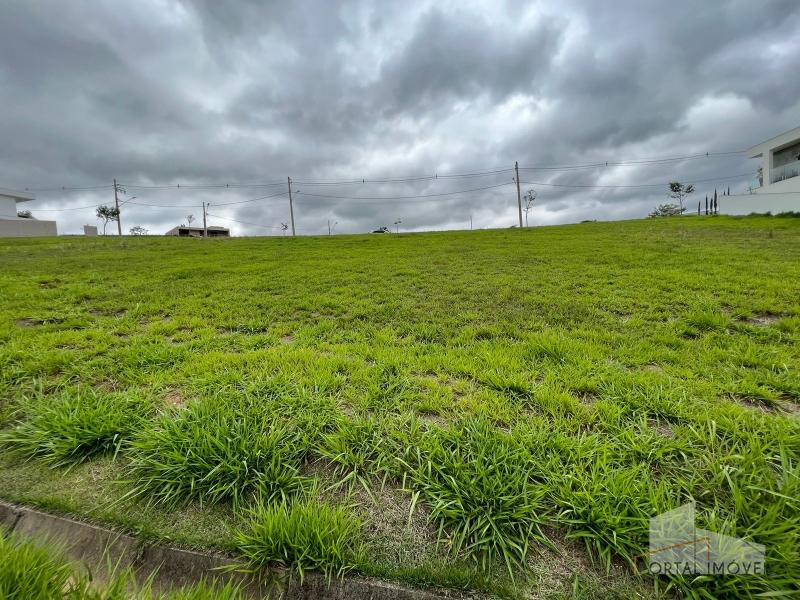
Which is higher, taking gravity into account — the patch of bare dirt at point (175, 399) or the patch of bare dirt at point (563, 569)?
the patch of bare dirt at point (175, 399)

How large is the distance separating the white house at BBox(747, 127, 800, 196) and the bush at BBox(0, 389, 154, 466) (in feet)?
129

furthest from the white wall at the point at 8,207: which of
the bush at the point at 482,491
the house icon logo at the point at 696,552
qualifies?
the house icon logo at the point at 696,552

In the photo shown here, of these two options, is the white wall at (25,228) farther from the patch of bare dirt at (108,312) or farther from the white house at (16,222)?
the patch of bare dirt at (108,312)

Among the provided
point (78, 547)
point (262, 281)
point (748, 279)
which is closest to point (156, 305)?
point (262, 281)

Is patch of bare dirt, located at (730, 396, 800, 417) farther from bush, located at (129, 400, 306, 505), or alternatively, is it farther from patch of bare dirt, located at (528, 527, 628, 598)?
bush, located at (129, 400, 306, 505)

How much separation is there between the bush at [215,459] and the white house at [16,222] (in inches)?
1966

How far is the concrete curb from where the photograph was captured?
1.23 m

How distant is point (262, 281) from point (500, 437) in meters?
7.01

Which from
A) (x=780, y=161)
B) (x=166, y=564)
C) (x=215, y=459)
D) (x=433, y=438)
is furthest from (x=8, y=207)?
(x=780, y=161)

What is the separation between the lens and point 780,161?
90.5 ft

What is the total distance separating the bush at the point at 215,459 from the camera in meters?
1.61

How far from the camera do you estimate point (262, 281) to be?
743 centimetres

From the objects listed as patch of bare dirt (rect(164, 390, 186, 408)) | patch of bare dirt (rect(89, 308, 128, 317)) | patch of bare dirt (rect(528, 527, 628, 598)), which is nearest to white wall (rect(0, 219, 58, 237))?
patch of bare dirt (rect(89, 308, 128, 317))

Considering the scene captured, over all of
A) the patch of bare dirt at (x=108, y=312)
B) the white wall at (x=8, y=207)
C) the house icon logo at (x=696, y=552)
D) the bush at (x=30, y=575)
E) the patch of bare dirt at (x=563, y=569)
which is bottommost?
the patch of bare dirt at (x=563, y=569)
